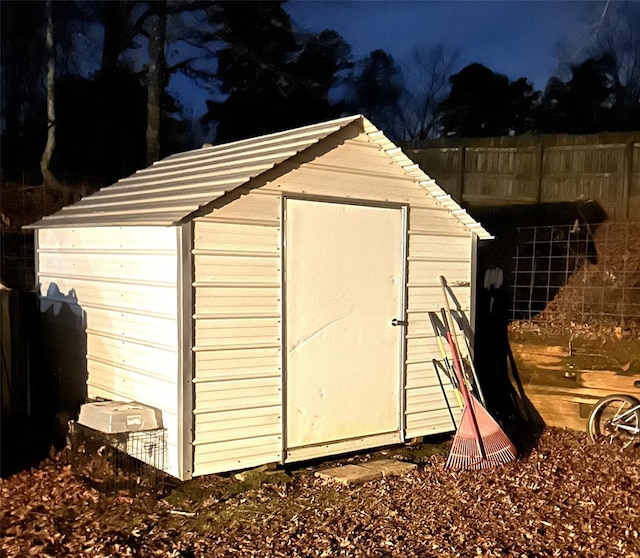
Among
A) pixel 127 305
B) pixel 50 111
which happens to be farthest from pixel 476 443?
pixel 50 111

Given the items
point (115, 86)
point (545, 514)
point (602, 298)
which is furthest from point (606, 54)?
point (545, 514)

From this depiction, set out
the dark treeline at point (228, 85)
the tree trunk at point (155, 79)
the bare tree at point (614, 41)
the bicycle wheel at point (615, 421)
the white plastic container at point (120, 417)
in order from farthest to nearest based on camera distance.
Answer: the tree trunk at point (155, 79) → the dark treeline at point (228, 85) → the bare tree at point (614, 41) → the bicycle wheel at point (615, 421) → the white plastic container at point (120, 417)

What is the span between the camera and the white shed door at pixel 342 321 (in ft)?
18.2

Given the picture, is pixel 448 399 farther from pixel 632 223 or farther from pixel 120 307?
pixel 632 223

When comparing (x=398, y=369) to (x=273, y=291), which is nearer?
(x=273, y=291)

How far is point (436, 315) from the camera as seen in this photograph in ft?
21.4

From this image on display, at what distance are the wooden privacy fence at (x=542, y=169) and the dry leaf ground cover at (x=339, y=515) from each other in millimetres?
5667

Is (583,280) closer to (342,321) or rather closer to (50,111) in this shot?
(342,321)

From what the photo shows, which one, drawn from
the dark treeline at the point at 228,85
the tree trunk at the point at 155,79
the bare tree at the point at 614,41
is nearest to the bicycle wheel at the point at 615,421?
the dark treeline at the point at 228,85

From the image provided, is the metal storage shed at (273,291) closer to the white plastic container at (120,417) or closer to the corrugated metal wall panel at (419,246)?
the corrugated metal wall panel at (419,246)

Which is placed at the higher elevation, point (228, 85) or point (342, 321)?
point (228, 85)

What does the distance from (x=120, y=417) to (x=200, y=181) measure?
221 cm

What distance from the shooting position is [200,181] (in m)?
5.82

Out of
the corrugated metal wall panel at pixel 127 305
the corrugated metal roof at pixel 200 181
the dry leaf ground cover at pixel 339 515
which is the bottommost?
the dry leaf ground cover at pixel 339 515
